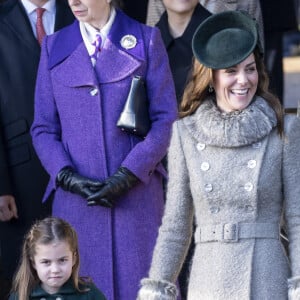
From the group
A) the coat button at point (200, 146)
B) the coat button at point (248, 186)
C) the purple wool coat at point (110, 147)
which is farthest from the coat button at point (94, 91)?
the coat button at point (248, 186)

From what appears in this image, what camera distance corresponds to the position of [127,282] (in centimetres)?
591

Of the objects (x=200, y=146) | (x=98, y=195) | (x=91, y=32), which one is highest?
Answer: (x=91, y=32)

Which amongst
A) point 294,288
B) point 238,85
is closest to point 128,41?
point 238,85

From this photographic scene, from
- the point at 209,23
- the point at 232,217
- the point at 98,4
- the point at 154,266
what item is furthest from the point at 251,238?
the point at 98,4

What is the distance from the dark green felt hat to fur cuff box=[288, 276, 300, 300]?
32.5 inches

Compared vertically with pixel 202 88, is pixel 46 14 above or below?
above

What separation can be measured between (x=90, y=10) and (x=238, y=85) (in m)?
1.32

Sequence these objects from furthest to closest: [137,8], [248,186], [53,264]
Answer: [137,8], [53,264], [248,186]

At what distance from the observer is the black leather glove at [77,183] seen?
5820 mm

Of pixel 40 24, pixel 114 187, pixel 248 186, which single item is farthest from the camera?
pixel 40 24

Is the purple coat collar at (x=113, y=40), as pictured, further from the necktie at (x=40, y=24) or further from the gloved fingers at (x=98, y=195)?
the gloved fingers at (x=98, y=195)

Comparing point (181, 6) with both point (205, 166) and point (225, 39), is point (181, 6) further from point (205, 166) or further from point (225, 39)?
point (205, 166)

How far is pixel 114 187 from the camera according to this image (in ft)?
19.0

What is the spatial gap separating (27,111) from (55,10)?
23.3 inches
